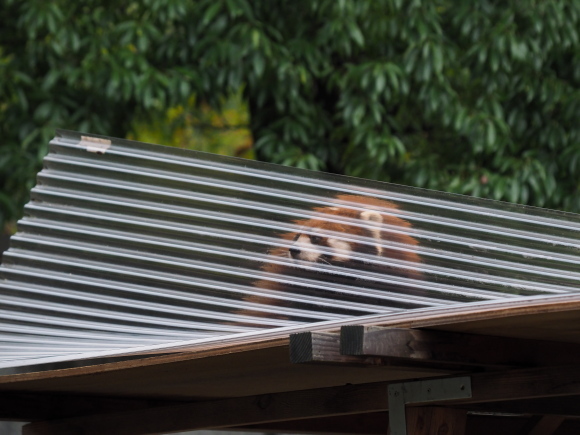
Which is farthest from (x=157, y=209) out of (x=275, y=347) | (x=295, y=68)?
(x=295, y=68)

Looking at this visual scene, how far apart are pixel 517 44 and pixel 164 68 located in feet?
6.53

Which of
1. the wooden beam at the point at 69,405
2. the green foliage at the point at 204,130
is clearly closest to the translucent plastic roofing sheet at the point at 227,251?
the wooden beam at the point at 69,405

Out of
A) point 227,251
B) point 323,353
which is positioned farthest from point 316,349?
point 227,251

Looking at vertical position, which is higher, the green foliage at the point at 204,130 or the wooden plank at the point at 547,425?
the green foliage at the point at 204,130

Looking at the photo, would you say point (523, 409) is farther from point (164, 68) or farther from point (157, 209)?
point (164, 68)

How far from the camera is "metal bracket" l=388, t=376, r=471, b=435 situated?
238 cm

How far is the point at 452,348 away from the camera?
86.3 inches

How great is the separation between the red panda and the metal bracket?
250mm

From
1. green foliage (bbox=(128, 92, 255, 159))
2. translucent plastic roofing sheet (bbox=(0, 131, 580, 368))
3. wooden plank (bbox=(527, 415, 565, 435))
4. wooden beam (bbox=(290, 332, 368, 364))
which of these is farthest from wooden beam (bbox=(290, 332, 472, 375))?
green foliage (bbox=(128, 92, 255, 159))

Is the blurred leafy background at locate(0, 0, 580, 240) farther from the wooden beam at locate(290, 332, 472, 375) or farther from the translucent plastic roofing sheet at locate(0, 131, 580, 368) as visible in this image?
the wooden beam at locate(290, 332, 472, 375)

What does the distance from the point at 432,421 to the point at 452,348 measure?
0.29 meters

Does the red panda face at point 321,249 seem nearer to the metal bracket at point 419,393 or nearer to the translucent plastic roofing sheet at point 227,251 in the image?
the translucent plastic roofing sheet at point 227,251

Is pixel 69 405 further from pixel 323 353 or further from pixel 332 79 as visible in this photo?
pixel 332 79

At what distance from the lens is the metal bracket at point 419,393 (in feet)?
7.79
